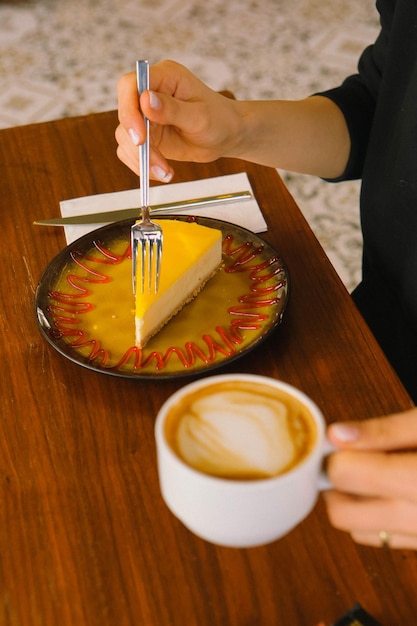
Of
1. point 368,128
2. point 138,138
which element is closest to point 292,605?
point 138,138

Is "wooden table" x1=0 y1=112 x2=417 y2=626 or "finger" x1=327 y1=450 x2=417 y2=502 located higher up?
"finger" x1=327 y1=450 x2=417 y2=502

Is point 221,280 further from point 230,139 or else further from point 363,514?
point 363,514

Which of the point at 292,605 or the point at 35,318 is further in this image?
the point at 35,318

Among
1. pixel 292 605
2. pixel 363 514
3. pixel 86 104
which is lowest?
pixel 86 104

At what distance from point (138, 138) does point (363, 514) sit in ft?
1.66

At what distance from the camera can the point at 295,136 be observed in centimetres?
101

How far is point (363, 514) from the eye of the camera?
51cm

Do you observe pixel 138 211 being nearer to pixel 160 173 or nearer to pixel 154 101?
pixel 160 173

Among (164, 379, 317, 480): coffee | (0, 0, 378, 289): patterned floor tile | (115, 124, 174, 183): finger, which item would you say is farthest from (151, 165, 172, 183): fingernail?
(0, 0, 378, 289): patterned floor tile

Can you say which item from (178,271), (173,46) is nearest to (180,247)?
(178,271)

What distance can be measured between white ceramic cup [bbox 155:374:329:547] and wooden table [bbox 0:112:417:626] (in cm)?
10

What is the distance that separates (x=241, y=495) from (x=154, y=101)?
1.69ft

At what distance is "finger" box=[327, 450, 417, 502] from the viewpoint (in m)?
0.48

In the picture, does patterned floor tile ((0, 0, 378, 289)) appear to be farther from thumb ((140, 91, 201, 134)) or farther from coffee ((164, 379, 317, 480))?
coffee ((164, 379, 317, 480))
